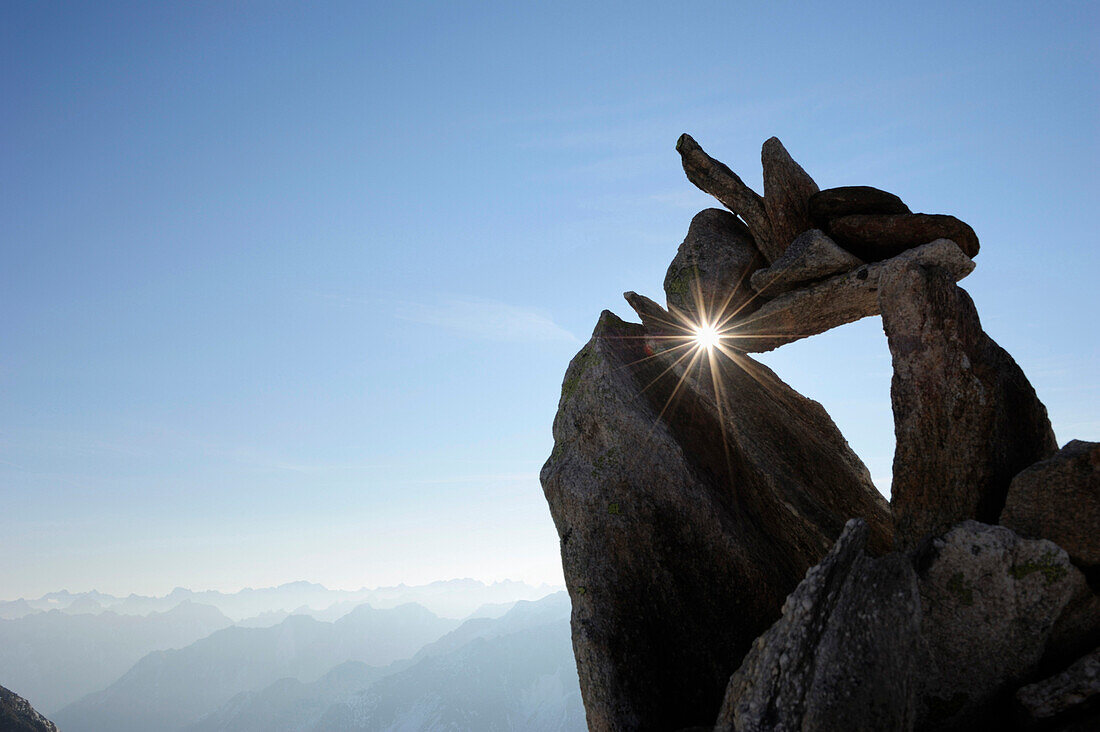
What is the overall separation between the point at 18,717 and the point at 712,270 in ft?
478

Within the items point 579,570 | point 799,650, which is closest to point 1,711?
point 579,570

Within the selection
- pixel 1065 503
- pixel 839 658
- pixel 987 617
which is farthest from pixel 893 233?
pixel 839 658

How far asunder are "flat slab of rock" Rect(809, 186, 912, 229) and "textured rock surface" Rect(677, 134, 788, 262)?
1.53 m

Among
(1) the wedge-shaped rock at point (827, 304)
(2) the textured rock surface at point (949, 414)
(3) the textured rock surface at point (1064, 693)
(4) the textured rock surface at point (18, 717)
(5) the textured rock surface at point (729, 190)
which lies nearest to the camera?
(3) the textured rock surface at point (1064, 693)

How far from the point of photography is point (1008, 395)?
44.9ft

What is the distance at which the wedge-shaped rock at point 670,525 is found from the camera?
15.2 m

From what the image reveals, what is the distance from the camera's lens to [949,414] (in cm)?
1323

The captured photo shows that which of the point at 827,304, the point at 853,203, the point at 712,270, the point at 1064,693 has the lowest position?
the point at 1064,693

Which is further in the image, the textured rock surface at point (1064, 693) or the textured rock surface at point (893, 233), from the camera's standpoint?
the textured rock surface at point (893, 233)

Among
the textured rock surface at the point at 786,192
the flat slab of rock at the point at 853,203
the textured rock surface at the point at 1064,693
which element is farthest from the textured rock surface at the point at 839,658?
the textured rock surface at the point at 786,192

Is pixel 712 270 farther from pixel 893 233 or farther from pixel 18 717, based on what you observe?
pixel 18 717

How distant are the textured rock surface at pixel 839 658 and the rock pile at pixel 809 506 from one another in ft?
0.11

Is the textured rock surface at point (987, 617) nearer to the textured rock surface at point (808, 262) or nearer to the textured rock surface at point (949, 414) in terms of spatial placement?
the textured rock surface at point (949, 414)

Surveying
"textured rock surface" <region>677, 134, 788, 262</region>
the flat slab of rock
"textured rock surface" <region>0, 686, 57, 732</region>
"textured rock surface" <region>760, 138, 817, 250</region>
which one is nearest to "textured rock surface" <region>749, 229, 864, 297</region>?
"textured rock surface" <region>760, 138, 817, 250</region>
